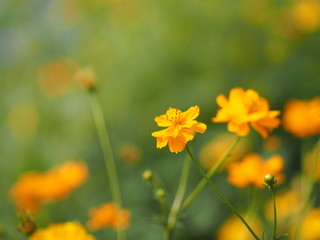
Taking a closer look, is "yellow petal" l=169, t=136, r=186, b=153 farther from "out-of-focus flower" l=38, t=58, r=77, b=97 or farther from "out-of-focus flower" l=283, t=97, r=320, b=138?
"out-of-focus flower" l=38, t=58, r=77, b=97

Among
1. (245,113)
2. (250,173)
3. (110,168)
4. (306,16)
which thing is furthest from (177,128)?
(306,16)

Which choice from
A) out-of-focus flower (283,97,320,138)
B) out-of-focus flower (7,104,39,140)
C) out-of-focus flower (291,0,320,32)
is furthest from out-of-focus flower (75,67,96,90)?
out-of-focus flower (7,104,39,140)

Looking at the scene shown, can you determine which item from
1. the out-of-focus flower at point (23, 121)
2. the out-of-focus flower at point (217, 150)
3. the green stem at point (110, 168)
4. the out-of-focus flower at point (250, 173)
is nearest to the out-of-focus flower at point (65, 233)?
the green stem at point (110, 168)

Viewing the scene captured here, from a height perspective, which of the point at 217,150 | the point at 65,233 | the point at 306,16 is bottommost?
the point at 65,233

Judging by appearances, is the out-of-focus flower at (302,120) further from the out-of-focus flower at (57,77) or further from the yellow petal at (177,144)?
the out-of-focus flower at (57,77)

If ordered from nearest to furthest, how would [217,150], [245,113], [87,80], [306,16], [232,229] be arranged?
1. [245,113]
2. [87,80]
3. [232,229]
4. [217,150]
5. [306,16]

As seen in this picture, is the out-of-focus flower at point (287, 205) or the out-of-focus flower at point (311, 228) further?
the out-of-focus flower at point (311, 228)

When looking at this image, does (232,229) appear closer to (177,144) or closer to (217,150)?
(217,150)
